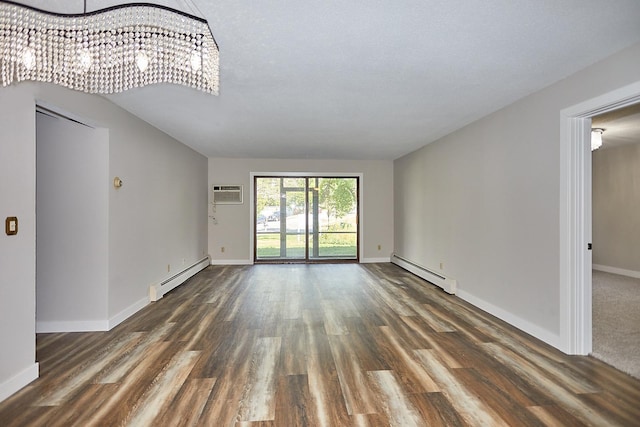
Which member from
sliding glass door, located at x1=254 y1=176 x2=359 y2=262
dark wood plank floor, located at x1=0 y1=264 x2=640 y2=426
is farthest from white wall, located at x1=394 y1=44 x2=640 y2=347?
sliding glass door, located at x1=254 y1=176 x2=359 y2=262

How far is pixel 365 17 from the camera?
1895mm

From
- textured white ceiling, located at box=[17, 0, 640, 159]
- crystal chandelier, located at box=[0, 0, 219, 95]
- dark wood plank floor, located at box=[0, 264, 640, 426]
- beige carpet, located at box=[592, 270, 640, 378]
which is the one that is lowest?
dark wood plank floor, located at box=[0, 264, 640, 426]

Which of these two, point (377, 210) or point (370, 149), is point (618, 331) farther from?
point (377, 210)

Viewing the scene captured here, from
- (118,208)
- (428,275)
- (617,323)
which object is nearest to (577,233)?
(617,323)

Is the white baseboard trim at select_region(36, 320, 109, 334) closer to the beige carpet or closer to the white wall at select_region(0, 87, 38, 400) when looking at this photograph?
the white wall at select_region(0, 87, 38, 400)

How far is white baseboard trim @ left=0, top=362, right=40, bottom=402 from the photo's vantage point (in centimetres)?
207

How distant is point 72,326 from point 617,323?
5.52 m

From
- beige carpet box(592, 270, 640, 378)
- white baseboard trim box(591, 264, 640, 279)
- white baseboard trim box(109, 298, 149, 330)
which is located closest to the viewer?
beige carpet box(592, 270, 640, 378)

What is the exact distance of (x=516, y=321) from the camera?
335 centimetres

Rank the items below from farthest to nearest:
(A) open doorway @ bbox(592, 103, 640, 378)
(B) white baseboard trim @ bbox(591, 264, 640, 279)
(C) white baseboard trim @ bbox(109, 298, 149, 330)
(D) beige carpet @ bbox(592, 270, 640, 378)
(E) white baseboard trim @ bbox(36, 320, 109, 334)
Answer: (B) white baseboard trim @ bbox(591, 264, 640, 279)
(A) open doorway @ bbox(592, 103, 640, 378)
(C) white baseboard trim @ bbox(109, 298, 149, 330)
(E) white baseboard trim @ bbox(36, 320, 109, 334)
(D) beige carpet @ bbox(592, 270, 640, 378)

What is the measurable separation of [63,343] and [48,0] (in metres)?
2.76

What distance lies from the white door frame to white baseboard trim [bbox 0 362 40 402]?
4.09m

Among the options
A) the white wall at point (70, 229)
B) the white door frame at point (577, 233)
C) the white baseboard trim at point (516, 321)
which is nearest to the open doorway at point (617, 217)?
the white baseboard trim at point (516, 321)

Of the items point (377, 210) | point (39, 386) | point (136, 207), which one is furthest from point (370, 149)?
point (39, 386)
